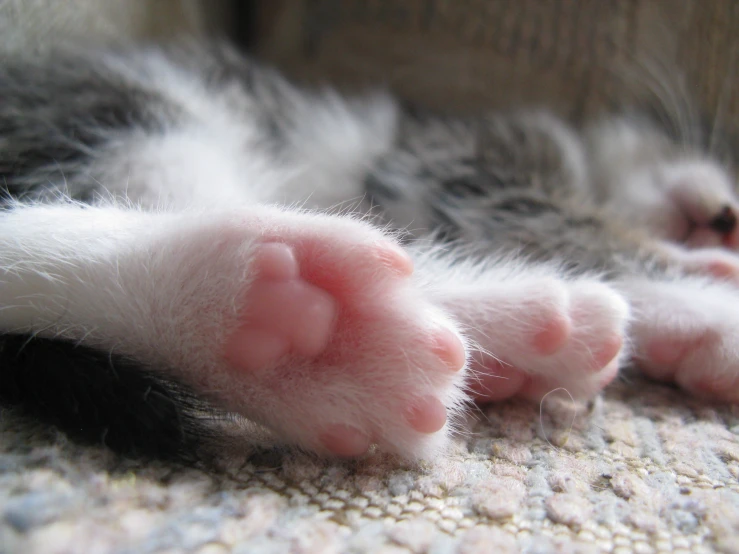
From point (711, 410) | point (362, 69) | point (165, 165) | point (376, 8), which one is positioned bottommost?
point (711, 410)

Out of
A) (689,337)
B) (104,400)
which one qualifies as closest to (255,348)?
(104,400)

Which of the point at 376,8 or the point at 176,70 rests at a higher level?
the point at 376,8

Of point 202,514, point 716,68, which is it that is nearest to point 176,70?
point 202,514

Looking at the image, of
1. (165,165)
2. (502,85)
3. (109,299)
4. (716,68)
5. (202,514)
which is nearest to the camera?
(202,514)

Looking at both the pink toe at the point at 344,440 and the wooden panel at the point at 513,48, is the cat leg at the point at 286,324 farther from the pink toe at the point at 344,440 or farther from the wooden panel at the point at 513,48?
the wooden panel at the point at 513,48

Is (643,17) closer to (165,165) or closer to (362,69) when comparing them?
(362,69)

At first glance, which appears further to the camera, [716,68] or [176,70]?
[716,68]

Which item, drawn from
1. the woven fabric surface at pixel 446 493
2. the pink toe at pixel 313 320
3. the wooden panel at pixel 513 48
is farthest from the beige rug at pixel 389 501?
the wooden panel at pixel 513 48
